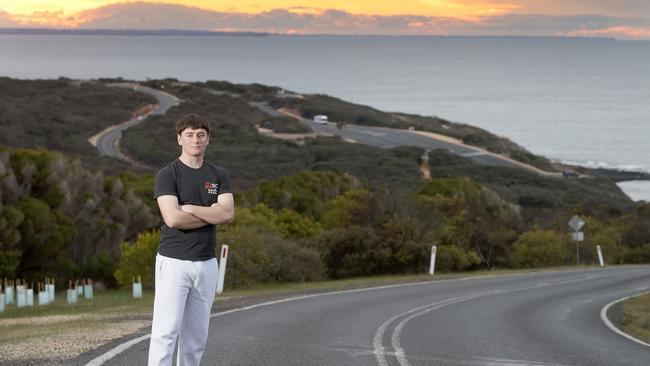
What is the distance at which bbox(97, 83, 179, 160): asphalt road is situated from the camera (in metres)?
97.9

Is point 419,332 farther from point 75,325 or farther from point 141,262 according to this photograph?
point 141,262

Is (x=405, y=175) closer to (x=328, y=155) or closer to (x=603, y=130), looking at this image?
(x=328, y=155)

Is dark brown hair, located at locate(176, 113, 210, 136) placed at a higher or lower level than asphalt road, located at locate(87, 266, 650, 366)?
higher

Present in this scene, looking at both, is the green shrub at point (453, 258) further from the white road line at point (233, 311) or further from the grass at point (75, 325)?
the grass at point (75, 325)

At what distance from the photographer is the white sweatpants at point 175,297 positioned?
777 cm

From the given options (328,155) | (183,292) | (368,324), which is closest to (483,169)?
(328,155)

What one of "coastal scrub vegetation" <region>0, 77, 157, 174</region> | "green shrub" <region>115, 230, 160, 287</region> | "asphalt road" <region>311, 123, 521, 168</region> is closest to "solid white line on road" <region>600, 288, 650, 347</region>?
"green shrub" <region>115, 230, 160, 287</region>

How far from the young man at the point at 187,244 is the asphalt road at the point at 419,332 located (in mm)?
2702

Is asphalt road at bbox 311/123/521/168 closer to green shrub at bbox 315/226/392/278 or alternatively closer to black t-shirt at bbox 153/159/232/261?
green shrub at bbox 315/226/392/278

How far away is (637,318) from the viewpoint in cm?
1808

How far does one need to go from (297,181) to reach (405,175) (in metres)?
35.6

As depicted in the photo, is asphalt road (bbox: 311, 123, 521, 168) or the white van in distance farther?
the white van in distance

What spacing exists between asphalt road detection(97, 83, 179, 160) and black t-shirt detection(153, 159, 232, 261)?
84034 mm

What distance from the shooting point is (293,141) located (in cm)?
10869
